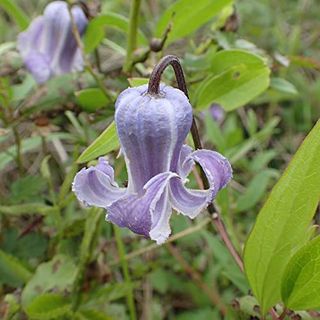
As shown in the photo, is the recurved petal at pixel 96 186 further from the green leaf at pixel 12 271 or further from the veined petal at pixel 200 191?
the green leaf at pixel 12 271

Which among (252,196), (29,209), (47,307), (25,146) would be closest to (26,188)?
(29,209)

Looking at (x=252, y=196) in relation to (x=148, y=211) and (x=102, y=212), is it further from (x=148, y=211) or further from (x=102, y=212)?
(x=148, y=211)

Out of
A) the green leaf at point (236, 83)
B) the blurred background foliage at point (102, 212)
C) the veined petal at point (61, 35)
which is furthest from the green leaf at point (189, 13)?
the veined petal at point (61, 35)

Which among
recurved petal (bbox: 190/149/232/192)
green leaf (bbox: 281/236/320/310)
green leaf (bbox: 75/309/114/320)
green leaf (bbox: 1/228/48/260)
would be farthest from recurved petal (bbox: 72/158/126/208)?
green leaf (bbox: 1/228/48/260)

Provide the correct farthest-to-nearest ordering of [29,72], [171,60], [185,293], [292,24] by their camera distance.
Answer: [292,24] → [185,293] → [29,72] → [171,60]

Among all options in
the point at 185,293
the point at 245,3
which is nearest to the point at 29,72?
the point at 185,293

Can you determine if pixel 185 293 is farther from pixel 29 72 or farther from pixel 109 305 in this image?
pixel 29 72
